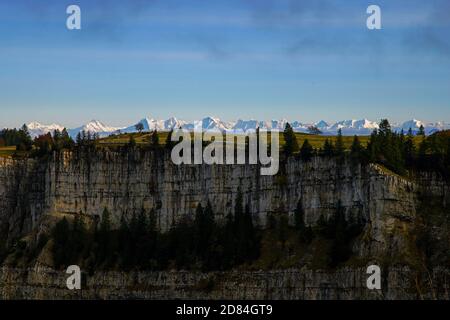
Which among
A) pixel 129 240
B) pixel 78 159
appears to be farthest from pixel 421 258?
pixel 78 159

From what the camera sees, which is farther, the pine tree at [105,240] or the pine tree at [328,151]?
the pine tree at [105,240]

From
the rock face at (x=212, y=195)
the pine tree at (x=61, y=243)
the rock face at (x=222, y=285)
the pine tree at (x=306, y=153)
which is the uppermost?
the pine tree at (x=306, y=153)

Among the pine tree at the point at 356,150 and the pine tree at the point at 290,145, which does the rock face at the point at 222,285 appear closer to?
the pine tree at the point at 356,150

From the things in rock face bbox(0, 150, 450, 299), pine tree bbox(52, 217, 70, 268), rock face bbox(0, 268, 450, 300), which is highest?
rock face bbox(0, 150, 450, 299)

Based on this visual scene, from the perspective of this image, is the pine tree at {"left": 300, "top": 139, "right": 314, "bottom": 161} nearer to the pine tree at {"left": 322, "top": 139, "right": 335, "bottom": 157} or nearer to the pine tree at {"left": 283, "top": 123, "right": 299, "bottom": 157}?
the pine tree at {"left": 322, "top": 139, "right": 335, "bottom": 157}

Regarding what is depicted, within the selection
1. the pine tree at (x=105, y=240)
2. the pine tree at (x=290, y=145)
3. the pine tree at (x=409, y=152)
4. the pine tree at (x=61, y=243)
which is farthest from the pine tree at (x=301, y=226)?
the pine tree at (x=61, y=243)

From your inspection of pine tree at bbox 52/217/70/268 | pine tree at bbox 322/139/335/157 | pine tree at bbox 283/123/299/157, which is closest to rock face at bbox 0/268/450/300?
pine tree at bbox 52/217/70/268

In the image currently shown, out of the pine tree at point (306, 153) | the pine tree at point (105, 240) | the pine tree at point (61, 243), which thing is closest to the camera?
the pine tree at point (306, 153)
